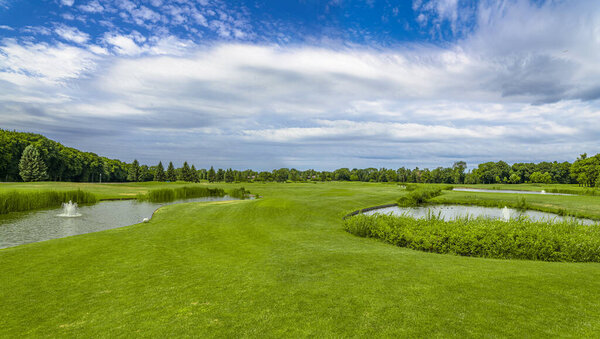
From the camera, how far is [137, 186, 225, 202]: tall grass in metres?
41.8

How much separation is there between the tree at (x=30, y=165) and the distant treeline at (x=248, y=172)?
3.36 metres

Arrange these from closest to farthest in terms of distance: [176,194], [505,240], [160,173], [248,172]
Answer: [505,240] < [176,194] < [160,173] < [248,172]

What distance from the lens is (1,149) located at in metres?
63.0

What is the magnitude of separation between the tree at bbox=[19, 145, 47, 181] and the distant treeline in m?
3.36

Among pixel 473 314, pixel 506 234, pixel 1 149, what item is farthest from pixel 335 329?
pixel 1 149

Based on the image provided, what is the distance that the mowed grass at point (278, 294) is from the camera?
532 cm

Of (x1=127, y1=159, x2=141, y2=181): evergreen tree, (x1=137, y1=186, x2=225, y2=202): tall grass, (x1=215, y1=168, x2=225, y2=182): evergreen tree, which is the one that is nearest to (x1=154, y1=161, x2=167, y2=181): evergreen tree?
(x1=127, y1=159, x2=141, y2=181): evergreen tree

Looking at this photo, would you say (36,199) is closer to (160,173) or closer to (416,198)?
(416,198)

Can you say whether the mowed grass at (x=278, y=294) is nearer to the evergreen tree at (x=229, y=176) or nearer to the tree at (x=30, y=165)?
the tree at (x=30, y=165)

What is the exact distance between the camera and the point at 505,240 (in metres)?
12.4

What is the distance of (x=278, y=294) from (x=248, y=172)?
13986 cm

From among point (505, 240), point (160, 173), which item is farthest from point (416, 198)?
point (160, 173)

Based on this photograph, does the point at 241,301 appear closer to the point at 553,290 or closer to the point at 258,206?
the point at 553,290

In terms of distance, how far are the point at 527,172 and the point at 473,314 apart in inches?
6064
